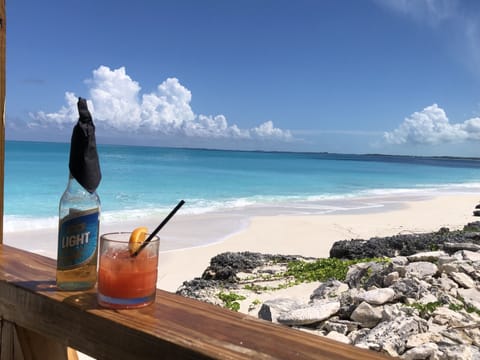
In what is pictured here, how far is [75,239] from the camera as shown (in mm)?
1238

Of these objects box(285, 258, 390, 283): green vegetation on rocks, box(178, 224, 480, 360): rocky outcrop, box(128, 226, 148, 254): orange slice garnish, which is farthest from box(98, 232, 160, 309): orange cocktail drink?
box(285, 258, 390, 283): green vegetation on rocks

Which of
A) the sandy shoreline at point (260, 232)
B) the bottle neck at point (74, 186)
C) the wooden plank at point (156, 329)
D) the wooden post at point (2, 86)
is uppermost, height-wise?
the wooden post at point (2, 86)

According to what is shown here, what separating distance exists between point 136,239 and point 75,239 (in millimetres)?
193

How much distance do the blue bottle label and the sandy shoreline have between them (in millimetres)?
5191

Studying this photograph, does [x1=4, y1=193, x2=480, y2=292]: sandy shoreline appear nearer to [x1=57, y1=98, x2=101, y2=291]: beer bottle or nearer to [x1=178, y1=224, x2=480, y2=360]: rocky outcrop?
[x1=178, y1=224, x2=480, y2=360]: rocky outcrop

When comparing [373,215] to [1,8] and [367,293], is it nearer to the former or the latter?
[367,293]

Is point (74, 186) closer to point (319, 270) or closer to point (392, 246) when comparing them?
point (319, 270)

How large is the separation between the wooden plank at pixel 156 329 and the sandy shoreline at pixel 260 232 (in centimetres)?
516

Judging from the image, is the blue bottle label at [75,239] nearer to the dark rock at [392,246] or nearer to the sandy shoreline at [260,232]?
the sandy shoreline at [260,232]

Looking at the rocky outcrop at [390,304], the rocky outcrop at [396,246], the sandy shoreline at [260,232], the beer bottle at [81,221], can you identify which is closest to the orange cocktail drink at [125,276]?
the beer bottle at [81,221]

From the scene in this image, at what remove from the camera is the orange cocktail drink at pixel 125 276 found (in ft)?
3.64

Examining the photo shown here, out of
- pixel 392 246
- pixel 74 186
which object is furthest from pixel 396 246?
pixel 74 186

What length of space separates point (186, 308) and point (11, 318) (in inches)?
21.2

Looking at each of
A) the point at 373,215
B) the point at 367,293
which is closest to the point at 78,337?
the point at 367,293
